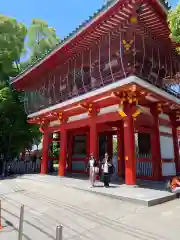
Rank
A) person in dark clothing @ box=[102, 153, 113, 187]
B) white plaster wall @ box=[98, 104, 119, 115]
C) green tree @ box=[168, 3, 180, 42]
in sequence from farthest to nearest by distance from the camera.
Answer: white plaster wall @ box=[98, 104, 119, 115]
person in dark clothing @ box=[102, 153, 113, 187]
green tree @ box=[168, 3, 180, 42]

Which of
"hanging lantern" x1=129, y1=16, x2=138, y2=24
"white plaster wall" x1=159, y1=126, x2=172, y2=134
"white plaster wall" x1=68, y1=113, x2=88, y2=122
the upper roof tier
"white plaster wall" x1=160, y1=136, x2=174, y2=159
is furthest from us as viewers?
"white plaster wall" x1=68, y1=113, x2=88, y2=122

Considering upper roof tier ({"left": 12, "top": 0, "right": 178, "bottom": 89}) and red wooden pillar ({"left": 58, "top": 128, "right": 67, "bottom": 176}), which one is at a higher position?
upper roof tier ({"left": 12, "top": 0, "right": 178, "bottom": 89})

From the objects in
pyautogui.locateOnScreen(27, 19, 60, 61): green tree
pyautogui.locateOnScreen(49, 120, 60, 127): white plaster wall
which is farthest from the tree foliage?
pyautogui.locateOnScreen(49, 120, 60, 127): white plaster wall

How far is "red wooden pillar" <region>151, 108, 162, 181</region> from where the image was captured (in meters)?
10.9

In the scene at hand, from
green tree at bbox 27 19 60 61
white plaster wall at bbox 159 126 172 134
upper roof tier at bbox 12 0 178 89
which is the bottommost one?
white plaster wall at bbox 159 126 172 134

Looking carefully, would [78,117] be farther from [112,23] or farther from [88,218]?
[88,218]

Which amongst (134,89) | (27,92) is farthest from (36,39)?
(134,89)

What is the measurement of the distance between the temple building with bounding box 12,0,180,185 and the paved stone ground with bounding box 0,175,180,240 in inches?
103

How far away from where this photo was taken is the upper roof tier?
8.27 metres

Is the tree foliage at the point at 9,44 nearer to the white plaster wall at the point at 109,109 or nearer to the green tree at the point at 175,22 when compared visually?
the white plaster wall at the point at 109,109

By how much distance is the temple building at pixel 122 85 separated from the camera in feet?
29.7

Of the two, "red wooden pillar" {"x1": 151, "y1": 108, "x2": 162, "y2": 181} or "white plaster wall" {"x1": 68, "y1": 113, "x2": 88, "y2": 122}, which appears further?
"white plaster wall" {"x1": 68, "y1": 113, "x2": 88, "y2": 122}

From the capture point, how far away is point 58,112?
13.3 metres

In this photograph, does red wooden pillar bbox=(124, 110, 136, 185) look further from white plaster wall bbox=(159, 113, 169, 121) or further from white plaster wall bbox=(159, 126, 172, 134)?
white plaster wall bbox=(159, 113, 169, 121)
